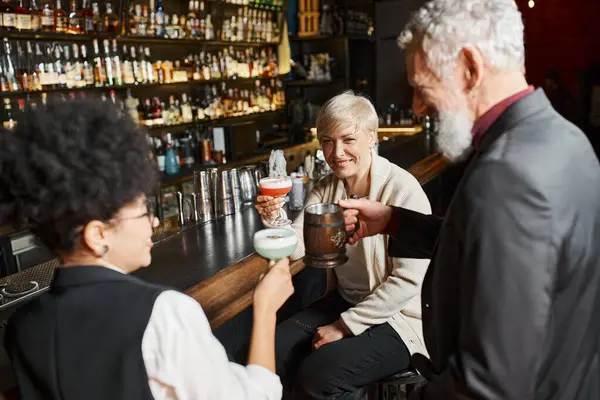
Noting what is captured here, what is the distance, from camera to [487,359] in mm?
1018

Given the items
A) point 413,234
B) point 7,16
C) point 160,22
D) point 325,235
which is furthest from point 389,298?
point 160,22

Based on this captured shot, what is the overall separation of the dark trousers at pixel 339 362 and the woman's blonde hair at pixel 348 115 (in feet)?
2.60

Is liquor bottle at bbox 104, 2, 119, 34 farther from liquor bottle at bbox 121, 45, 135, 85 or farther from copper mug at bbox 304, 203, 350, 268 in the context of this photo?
copper mug at bbox 304, 203, 350, 268

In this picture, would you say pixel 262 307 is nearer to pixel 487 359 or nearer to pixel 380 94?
pixel 487 359

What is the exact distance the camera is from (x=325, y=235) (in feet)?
4.91

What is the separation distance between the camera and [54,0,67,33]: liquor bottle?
12.8 ft

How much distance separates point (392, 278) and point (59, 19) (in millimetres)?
3284

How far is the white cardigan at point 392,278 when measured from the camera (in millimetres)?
1920

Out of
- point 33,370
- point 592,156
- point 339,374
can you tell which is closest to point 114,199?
point 33,370

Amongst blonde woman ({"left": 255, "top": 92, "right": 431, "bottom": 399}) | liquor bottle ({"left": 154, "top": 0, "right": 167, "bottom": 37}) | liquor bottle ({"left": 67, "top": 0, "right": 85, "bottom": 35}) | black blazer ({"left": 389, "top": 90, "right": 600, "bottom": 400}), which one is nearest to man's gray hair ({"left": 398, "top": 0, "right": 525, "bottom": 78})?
black blazer ({"left": 389, "top": 90, "right": 600, "bottom": 400})

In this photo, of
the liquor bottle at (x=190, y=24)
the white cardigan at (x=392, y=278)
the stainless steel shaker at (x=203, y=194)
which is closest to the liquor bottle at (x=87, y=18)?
the liquor bottle at (x=190, y=24)

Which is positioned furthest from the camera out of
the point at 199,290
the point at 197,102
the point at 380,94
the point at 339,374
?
the point at 380,94

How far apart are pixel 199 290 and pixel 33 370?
0.69 meters

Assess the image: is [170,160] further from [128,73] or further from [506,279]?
[506,279]
